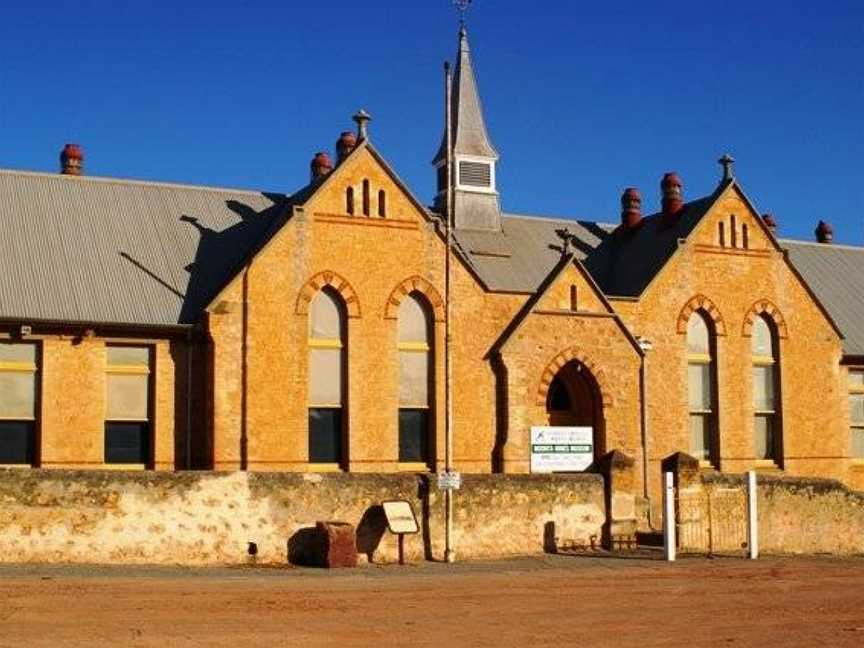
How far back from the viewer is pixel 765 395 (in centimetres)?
3806

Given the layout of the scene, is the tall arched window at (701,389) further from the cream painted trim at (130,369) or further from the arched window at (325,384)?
the cream painted trim at (130,369)

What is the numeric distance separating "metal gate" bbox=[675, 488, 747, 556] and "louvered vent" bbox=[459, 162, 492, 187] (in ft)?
51.0

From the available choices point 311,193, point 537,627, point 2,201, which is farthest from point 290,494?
point 2,201

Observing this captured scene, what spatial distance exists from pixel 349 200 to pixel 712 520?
12202 millimetres

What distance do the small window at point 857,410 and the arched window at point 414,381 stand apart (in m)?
15.0

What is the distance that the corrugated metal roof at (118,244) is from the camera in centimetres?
3067

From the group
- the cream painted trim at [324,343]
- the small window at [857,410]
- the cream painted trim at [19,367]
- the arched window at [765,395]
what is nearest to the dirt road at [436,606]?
the cream painted trim at [324,343]

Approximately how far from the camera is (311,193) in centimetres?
3291

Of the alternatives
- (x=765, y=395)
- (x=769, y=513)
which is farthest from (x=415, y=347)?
(x=765, y=395)

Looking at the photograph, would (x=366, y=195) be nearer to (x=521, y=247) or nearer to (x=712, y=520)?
(x=521, y=247)

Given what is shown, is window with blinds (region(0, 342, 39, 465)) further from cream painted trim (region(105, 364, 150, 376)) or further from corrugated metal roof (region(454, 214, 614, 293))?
corrugated metal roof (region(454, 214, 614, 293))

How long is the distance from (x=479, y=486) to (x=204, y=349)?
854cm

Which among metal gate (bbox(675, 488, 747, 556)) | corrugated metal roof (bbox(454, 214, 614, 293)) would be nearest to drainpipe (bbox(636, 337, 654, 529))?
corrugated metal roof (bbox(454, 214, 614, 293))

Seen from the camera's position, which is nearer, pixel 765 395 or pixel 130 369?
pixel 130 369
